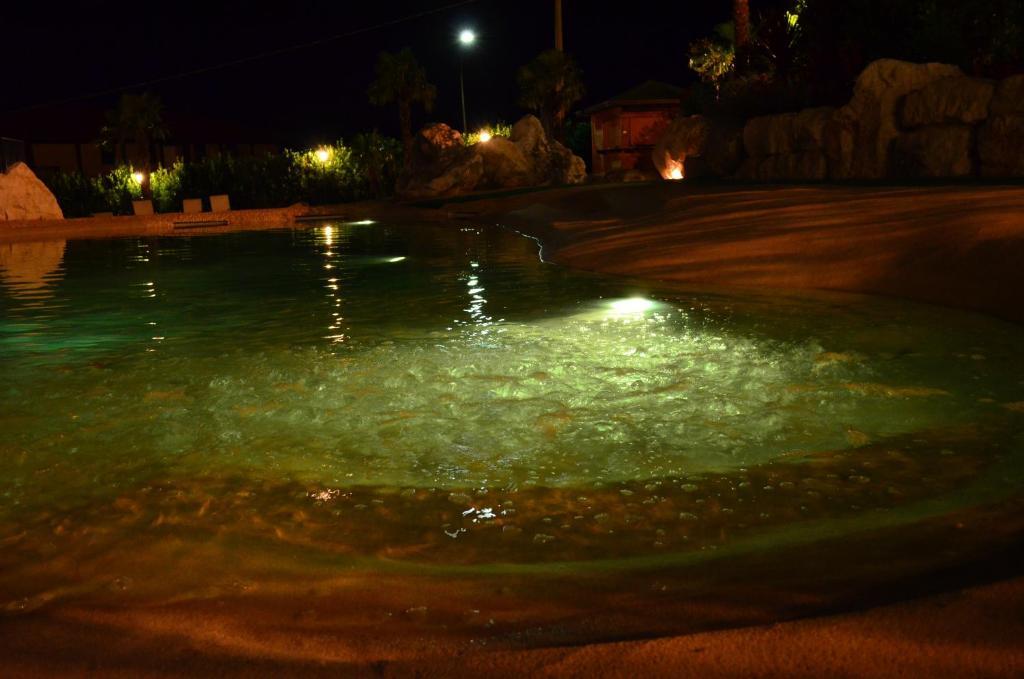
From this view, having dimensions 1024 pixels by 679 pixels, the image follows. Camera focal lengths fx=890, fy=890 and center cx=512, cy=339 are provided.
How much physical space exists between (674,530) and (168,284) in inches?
414

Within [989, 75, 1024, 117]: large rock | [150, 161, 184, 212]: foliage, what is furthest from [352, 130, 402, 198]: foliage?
[989, 75, 1024, 117]: large rock

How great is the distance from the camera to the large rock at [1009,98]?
13.2 metres

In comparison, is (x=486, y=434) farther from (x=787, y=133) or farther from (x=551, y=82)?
(x=551, y=82)

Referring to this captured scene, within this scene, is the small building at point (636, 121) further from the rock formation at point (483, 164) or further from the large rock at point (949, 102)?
the large rock at point (949, 102)

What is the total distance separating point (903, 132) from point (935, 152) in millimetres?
1095

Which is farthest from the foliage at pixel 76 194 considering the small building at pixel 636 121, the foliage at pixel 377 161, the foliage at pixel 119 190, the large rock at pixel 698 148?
the small building at pixel 636 121

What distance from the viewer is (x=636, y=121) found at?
4062 cm

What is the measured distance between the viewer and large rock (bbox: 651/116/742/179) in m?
20.6

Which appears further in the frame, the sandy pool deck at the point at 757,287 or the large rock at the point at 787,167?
the large rock at the point at 787,167

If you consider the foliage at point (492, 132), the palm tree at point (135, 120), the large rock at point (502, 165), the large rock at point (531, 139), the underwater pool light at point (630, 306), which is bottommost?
the underwater pool light at point (630, 306)

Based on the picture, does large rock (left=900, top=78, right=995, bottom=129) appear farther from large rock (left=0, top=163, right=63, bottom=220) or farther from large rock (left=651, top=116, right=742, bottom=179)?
large rock (left=0, top=163, right=63, bottom=220)

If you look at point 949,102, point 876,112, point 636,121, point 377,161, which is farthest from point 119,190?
point 949,102

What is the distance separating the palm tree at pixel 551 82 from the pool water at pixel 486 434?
29594 millimetres

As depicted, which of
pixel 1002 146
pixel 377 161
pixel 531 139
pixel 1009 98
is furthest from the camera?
pixel 377 161
